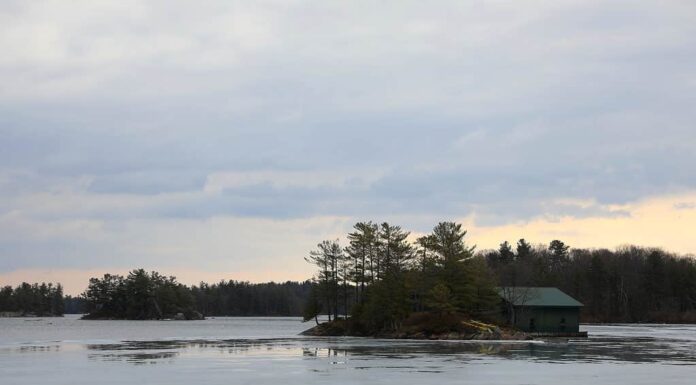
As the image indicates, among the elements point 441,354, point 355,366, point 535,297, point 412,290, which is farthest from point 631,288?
point 355,366

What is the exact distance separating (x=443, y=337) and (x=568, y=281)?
11738 cm

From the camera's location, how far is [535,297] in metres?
101

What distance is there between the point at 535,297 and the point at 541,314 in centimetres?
231

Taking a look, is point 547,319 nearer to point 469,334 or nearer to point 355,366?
point 469,334

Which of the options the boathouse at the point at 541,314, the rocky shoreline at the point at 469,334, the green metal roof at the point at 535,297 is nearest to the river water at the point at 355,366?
the rocky shoreline at the point at 469,334

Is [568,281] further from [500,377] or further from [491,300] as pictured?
[500,377]

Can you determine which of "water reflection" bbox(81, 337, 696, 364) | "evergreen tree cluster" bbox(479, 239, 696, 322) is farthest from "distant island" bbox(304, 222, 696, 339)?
"evergreen tree cluster" bbox(479, 239, 696, 322)

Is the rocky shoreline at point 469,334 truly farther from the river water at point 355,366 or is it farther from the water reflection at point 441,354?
the river water at point 355,366

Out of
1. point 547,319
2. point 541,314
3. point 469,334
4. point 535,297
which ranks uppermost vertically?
point 535,297

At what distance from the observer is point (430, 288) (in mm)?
93250

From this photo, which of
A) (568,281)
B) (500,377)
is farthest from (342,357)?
(568,281)

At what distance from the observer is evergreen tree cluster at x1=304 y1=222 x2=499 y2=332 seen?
93.4 m

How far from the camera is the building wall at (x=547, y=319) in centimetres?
9931

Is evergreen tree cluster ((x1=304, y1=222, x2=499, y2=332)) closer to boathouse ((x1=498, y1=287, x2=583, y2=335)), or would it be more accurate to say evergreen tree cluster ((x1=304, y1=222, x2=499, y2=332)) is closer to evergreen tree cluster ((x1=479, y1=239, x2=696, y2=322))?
boathouse ((x1=498, y1=287, x2=583, y2=335))
